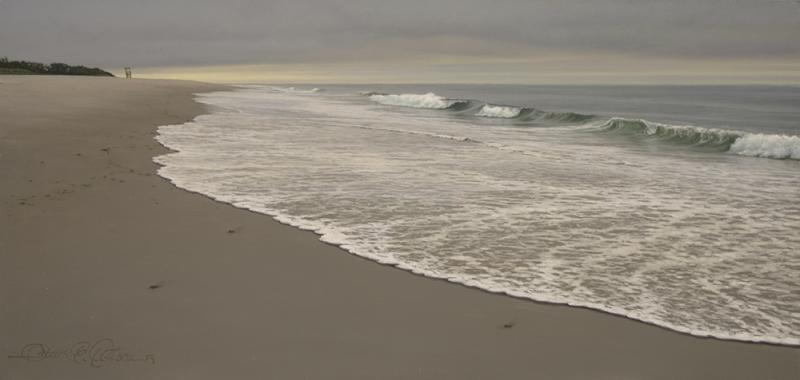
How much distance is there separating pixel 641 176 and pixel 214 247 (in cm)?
730

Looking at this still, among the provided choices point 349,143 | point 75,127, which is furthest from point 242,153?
point 75,127

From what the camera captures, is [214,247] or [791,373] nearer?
[791,373]

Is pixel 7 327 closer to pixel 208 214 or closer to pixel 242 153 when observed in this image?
pixel 208 214

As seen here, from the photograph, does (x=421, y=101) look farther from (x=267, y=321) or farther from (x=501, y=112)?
(x=267, y=321)

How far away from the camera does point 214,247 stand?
477 centimetres

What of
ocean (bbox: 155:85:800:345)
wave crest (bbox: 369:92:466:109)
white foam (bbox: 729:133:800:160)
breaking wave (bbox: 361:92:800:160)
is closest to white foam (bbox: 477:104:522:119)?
breaking wave (bbox: 361:92:800:160)

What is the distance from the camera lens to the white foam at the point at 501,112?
99.0 ft
